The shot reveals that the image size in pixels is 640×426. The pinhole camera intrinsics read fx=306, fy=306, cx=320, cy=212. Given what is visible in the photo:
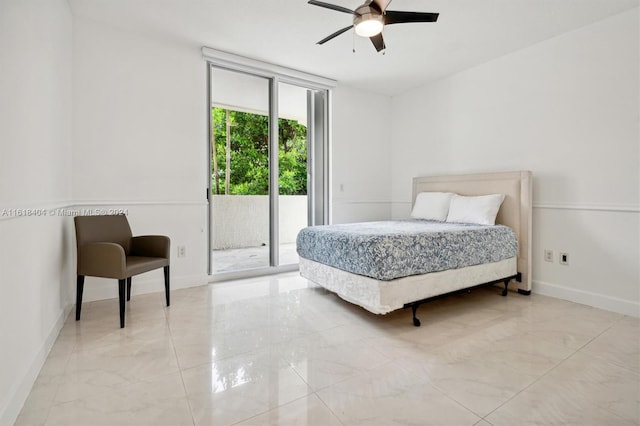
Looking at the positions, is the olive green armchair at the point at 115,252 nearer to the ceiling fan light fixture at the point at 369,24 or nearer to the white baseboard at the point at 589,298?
the ceiling fan light fixture at the point at 369,24

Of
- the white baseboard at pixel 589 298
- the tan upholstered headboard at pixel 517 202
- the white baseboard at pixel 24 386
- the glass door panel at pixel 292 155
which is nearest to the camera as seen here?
the white baseboard at pixel 24 386

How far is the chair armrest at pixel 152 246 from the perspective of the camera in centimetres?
268

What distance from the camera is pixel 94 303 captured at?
110 inches

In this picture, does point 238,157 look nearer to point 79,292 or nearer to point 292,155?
point 292,155

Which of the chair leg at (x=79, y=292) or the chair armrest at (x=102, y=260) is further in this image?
the chair leg at (x=79, y=292)

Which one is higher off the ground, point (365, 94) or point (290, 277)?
point (365, 94)

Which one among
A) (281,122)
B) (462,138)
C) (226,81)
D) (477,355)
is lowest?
(477,355)

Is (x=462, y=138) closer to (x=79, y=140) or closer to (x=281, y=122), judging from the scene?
(x=281, y=122)

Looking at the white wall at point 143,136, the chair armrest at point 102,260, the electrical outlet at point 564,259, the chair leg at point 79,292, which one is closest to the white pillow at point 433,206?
the electrical outlet at point 564,259

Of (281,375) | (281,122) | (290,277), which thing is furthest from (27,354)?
(281,122)

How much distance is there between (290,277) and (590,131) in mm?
3357

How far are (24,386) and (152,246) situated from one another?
1374 mm

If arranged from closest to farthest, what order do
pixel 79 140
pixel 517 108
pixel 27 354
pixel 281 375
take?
pixel 27 354
pixel 281 375
pixel 79 140
pixel 517 108

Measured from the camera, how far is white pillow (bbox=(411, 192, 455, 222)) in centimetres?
357
